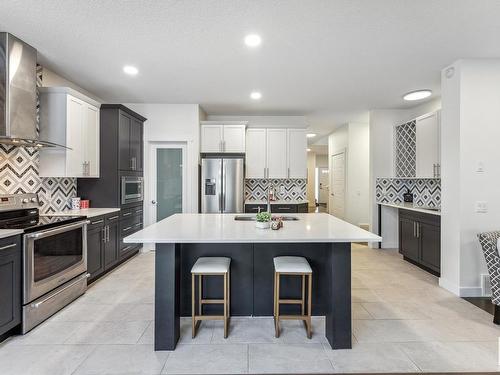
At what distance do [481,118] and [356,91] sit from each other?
1.73 meters

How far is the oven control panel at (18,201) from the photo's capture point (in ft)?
9.49

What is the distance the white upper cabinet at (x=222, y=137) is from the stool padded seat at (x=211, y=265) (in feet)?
10.4

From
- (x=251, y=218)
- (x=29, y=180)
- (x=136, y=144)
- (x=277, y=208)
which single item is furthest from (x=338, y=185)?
(x=29, y=180)

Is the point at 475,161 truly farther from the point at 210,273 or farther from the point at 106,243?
the point at 106,243

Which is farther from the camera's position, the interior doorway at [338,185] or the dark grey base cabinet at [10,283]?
the interior doorway at [338,185]

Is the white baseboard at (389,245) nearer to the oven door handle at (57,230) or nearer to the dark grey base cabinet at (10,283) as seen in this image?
the oven door handle at (57,230)

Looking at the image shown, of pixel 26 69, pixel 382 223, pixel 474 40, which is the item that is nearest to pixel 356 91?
pixel 474 40

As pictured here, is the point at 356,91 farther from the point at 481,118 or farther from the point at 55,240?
the point at 55,240

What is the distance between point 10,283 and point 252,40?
311cm

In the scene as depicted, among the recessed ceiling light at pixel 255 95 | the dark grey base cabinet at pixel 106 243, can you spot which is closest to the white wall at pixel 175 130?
the dark grey base cabinet at pixel 106 243

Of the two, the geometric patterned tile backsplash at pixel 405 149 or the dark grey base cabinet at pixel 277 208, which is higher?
the geometric patterned tile backsplash at pixel 405 149

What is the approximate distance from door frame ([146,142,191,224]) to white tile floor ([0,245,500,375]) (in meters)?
2.20

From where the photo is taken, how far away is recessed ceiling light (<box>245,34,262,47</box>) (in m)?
2.79

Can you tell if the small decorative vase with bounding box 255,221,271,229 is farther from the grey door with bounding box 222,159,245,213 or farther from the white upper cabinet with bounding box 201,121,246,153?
A: the white upper cabinet with bounding box 201,121,246,153
